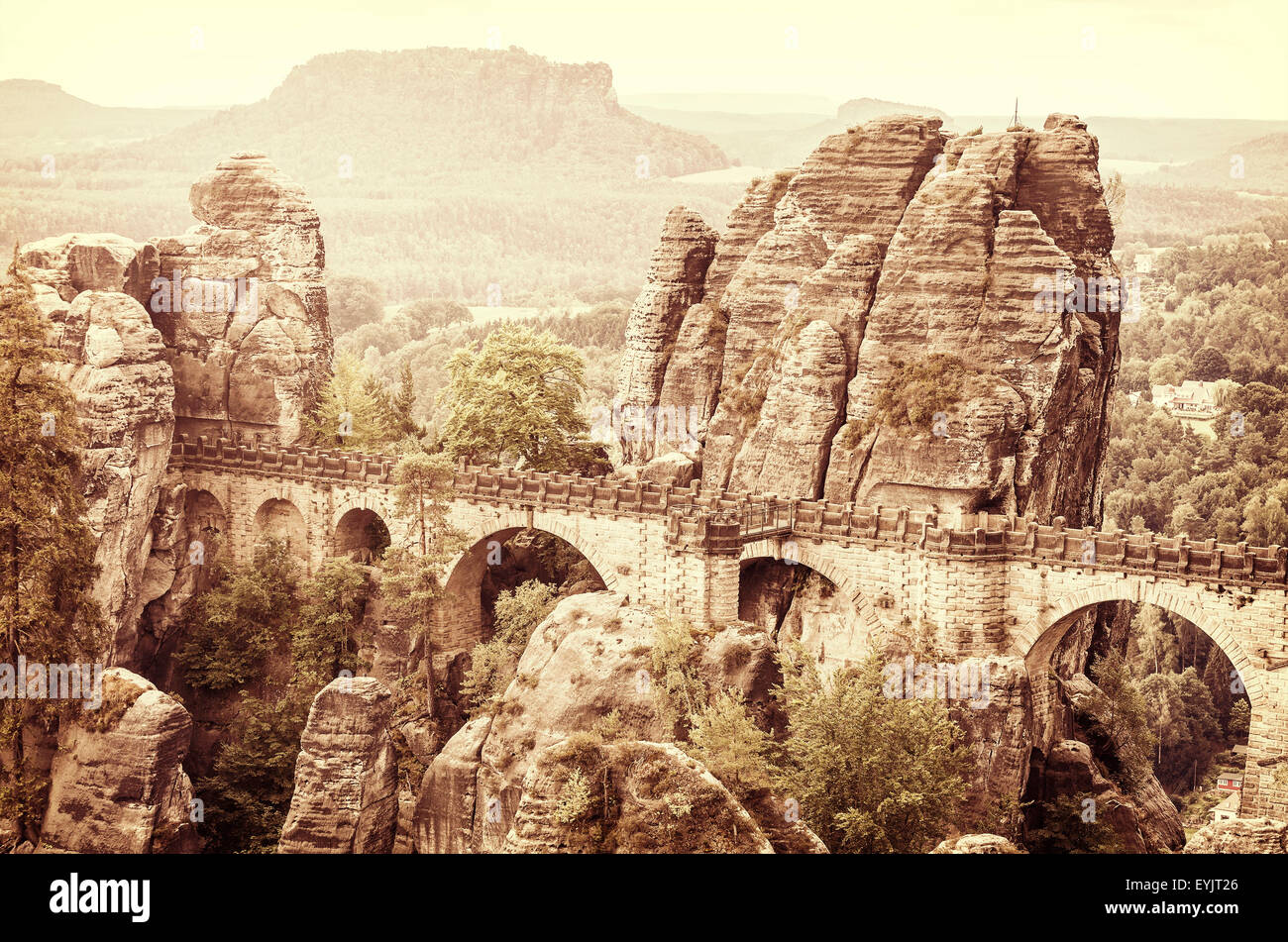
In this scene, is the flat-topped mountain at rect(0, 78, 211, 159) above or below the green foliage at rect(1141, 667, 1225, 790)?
above

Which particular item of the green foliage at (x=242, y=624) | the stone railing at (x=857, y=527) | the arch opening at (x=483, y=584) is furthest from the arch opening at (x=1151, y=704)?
the green foliage at (x=242, y=624)

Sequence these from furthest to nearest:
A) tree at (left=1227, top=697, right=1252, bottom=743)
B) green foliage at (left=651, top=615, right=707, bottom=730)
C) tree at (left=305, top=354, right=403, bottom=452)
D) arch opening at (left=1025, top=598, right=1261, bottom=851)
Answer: tree at (left=1227, top=697, right=1252, bottom=743), tree at (left=305, top=354, right=403, bottom=452), arch opening at (left=1025, top=598, right=1261, bottom=851), green foliage at (left=651, top=615, right=707, bottom=730)

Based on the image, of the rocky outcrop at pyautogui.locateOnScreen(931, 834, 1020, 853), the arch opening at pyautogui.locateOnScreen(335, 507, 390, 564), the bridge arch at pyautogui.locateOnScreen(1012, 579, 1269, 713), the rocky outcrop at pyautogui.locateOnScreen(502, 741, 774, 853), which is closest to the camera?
the rocky outcrop at pyautogui.locateOnScreen(502, 741, 774, 853)

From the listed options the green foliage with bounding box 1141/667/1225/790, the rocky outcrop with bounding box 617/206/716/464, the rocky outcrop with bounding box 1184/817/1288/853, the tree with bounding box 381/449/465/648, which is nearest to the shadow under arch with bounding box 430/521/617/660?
the tree with bounding box 381/449/465/648

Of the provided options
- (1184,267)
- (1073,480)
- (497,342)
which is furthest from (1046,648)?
(1184,267)

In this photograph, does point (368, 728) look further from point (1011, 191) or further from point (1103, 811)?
point (1011, 191)

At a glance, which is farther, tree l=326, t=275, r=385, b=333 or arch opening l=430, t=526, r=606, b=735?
tree l=326, t=275, r=385, b=333

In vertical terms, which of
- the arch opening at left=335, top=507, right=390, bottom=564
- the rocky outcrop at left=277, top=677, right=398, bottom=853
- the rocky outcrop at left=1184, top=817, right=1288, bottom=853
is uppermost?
the rocky outcrop at left=1184, top=817, right=1288, bottom=853

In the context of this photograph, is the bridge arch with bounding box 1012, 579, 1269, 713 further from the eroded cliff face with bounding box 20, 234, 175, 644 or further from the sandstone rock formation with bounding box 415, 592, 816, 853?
the eroded cliff face with bounding box 20, 234, 175, 644
